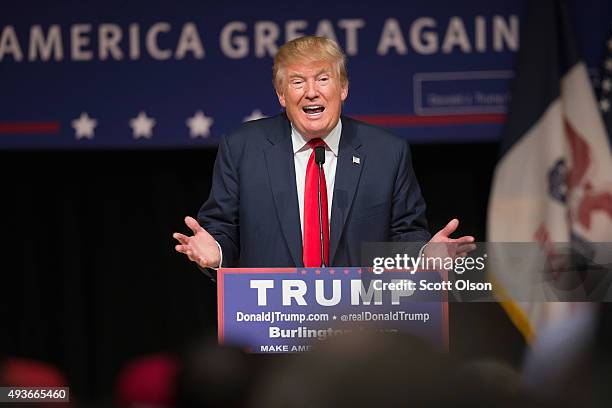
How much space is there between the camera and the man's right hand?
2.54 meters

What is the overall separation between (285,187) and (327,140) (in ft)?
0.75

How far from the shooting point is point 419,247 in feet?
7.57

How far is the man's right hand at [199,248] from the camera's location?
254 cm

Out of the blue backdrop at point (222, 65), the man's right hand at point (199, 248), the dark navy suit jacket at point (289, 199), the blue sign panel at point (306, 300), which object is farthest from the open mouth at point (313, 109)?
the blue backdrop at point (222, 65)

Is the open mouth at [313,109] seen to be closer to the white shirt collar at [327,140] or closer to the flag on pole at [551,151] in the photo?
the white shirt collar at [327,140]

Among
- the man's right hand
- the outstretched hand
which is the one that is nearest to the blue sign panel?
the outstretched hand

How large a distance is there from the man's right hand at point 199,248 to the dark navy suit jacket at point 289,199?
0.16 m

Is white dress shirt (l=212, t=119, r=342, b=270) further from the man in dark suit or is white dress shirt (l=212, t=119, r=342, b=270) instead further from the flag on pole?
the flag on pole

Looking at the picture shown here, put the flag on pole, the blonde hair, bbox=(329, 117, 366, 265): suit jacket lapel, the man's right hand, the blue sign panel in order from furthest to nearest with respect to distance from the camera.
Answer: the flag on pole
the blonde hair
bbox=(329, 117, 366, 265): suit jacket lapel
the man's right hand
the blue sign panel

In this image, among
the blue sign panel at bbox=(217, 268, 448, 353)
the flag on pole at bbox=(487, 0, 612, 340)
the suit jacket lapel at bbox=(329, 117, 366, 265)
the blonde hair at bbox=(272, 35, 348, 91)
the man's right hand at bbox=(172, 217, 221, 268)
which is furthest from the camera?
the flag on pole at bbox=(487, 0, 612, 340)

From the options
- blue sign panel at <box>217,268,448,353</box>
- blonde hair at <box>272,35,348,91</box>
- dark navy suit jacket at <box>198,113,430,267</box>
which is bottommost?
blue sign panel at <box>217,268,448,353</box>

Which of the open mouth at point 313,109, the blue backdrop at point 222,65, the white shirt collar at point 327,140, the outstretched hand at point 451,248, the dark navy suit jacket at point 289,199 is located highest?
the blue backdrop at point 222,65

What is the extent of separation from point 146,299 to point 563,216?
2189 millimetres

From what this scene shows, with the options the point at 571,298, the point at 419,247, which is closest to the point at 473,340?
the point at 571,298
